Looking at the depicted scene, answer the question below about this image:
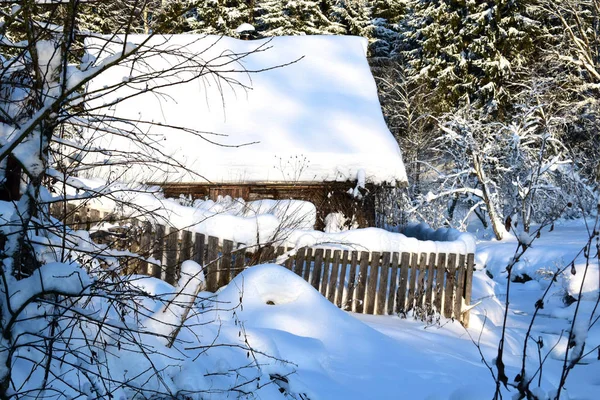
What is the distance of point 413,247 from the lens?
28.2ft

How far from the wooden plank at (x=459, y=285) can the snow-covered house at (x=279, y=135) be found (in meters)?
4.26

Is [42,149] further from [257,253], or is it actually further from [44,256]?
[257,253]

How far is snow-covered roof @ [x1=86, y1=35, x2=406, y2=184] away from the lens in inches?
507

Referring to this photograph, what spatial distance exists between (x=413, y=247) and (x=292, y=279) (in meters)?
3.44

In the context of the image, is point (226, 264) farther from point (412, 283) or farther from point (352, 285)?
point (412, 283)

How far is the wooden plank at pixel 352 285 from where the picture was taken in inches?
335

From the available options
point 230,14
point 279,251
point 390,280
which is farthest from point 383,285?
point 230,14

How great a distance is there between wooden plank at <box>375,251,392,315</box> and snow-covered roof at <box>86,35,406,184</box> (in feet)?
11.6

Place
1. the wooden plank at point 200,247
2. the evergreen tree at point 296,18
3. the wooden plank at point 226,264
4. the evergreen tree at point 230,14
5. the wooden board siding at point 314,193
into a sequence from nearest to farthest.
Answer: the wooden plank at point 226,264 < the wooden plank at point 200,247 < the wooden board siding at point 314,193 < the evergreen tree at point 230,14 < the evergreen tree at point 296,18

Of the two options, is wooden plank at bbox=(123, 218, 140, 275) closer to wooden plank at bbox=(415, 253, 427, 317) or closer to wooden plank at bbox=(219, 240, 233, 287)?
wooden plank at bbox=(219, 240, 233, 287)

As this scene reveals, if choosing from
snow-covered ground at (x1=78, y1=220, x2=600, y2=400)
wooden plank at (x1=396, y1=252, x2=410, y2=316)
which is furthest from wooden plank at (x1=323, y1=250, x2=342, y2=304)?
wooden plank at (x1=396, y1=252, x2=410, y2=316)

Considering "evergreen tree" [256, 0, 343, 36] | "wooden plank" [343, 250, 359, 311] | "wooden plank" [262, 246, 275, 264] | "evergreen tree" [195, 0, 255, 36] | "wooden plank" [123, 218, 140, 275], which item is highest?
"evergreen tree" [256, 0, 343, 36]

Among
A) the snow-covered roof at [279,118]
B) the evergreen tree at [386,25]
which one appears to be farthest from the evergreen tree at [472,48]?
the snow-covered roof at [279,118]

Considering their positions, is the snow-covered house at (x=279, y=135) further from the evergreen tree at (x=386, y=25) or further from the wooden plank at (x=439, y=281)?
the evergreen tree at (x=386, y=25)
